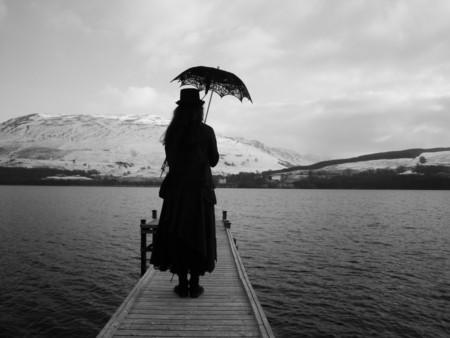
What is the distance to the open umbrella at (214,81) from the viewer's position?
8.21 metres

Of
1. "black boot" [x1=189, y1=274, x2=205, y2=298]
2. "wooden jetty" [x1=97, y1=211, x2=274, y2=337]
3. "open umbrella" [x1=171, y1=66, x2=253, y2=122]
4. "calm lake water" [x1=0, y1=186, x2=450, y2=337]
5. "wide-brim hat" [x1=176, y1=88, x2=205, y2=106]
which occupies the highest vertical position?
"open umbrella" [x1=171, y1=66, x2=253, y2=122]

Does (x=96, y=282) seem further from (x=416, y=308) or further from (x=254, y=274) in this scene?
(x=416, y=308)

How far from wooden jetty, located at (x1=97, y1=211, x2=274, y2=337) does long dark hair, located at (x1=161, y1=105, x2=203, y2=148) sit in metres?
3.17

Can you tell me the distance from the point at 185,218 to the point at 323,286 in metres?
14.9

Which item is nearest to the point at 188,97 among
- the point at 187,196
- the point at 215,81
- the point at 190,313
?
the point at 215,81

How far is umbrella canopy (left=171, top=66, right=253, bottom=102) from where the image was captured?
8.21m

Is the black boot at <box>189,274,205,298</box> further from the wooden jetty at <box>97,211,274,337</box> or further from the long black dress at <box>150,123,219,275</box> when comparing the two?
the long black dress at <box>150,123,219,275</box>

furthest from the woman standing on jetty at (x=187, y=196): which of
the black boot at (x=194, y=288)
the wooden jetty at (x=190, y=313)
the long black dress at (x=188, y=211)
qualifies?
the wooden jetty at (x=190, y=313)

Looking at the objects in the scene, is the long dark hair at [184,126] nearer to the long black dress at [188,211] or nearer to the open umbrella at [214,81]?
the long black dress at [188,211]

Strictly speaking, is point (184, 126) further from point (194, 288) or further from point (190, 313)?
point (190, 313)

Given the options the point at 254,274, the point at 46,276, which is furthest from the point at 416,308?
the point at 46,276

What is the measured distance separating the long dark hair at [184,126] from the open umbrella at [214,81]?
1.47 meters

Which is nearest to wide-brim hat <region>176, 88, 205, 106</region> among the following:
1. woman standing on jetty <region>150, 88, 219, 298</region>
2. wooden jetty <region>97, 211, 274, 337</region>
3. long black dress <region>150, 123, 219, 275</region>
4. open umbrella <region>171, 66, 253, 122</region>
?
woman standing on jetty <region>150, 88, 219, 298</region>

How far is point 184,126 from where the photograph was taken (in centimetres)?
696
